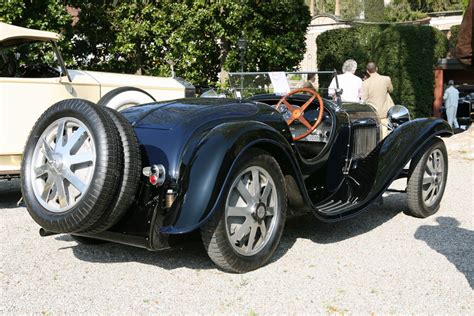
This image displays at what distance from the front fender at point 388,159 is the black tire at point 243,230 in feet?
3.53

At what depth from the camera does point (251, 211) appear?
12.6ft

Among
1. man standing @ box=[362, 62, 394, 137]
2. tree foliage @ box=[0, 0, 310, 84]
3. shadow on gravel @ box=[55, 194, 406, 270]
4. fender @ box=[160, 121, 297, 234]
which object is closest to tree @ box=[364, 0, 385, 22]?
tree foliage @ box=[0, 0, 310, 84]

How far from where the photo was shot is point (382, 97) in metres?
9.64

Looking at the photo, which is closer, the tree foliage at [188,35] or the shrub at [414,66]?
the tree foliage at [188,35]

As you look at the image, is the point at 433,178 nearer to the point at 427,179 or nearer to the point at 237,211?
the point at 427,179

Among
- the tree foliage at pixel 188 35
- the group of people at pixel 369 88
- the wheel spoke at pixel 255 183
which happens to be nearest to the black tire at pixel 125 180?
the wheel spoke at pixel 255 183

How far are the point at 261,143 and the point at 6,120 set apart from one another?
3.70 metres

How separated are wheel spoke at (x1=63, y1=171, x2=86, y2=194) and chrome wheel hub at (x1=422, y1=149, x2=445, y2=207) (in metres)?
3.48

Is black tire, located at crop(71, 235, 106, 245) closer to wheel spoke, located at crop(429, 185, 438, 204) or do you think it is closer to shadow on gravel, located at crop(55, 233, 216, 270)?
shadow on gravel, located at crop(55, 233, 216, 270)

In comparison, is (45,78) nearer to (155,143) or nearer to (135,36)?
(155,143)

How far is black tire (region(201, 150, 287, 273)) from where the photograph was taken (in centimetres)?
364

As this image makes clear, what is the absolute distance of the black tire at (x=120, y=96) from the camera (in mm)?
6143

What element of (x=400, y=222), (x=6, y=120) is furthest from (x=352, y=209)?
(x=6, y=120)

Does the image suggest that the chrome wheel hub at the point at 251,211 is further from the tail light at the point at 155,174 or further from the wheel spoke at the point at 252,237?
the tail light at the point at 155,174
